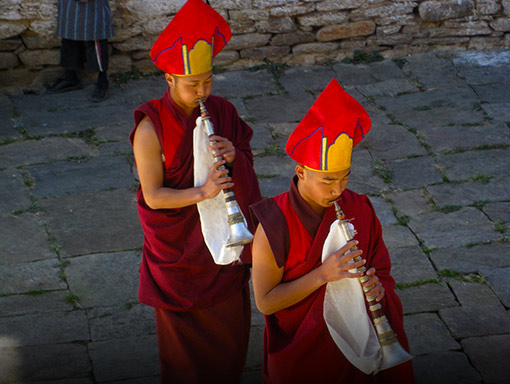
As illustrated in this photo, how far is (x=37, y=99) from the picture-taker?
722 cm

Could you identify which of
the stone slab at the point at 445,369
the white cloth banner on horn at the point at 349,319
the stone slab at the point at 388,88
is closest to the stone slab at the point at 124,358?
the stone slab at the point at 445,369

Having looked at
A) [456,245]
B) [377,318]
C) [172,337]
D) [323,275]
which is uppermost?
[323,275]

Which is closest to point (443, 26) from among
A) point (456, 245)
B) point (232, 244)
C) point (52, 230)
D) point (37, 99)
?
point (456, 245)

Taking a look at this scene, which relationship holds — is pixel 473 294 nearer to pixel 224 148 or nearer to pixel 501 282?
pixel 501 282

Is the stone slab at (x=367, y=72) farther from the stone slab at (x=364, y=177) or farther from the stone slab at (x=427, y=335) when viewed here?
the stone slab at (x=427, y=335)

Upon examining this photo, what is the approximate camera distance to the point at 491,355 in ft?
12.6

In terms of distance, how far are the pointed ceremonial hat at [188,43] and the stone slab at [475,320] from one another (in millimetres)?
2105

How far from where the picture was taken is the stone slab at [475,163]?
5730mm

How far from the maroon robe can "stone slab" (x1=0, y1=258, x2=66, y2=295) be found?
149 centimetres

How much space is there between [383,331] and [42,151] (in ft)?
14.4

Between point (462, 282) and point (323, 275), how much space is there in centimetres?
219

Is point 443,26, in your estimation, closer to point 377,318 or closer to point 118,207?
point 118,207

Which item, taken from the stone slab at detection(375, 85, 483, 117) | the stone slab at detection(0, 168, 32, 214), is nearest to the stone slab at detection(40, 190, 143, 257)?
the stone slab at detection(0, 168, 32, 214)

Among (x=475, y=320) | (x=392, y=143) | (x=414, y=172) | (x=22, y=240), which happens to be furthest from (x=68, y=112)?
(x=475, y=320)
